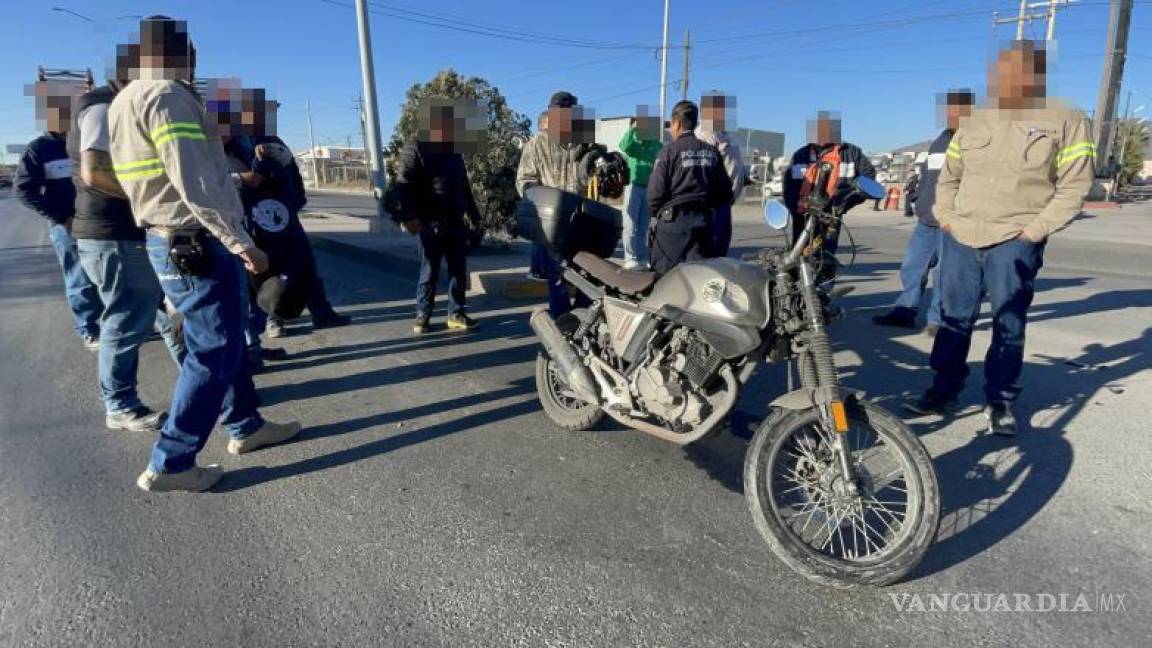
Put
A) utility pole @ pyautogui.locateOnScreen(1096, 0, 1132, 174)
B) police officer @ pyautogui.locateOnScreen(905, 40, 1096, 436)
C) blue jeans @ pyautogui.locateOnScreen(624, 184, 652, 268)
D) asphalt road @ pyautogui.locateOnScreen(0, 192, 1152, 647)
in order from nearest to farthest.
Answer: asphalt road @ pyautogui.locateOnScreen(0, 192, 1152, 647) → police officer @ pyautogui.locateOnScreen(905, 40, 1096, 436) → blue jeans @ pyautogui.locateOnScreen(624, 184, 652, 268) → utility pole @ pyautogui.locateOnScreen(1096, 0, 1132, 174)

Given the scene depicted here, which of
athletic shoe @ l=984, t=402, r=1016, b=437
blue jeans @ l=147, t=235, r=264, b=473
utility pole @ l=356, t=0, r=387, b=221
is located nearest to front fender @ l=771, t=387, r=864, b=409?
athletic shoe @ l=984, t=402, r=1016, b=437

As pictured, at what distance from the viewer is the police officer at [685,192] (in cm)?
443

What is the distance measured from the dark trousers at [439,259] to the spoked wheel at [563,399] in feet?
6.68

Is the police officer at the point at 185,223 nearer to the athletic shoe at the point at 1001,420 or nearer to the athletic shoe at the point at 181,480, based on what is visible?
the athletic shoe at the point at 181,480

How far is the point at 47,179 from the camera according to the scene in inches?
183

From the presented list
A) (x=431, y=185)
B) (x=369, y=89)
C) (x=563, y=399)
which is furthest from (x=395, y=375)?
(x=369, y=89)

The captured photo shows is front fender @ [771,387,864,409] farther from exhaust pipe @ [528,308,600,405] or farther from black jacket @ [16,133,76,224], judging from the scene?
black jacket @ [16,133,76,224]

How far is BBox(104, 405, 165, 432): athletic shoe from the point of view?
366 cm

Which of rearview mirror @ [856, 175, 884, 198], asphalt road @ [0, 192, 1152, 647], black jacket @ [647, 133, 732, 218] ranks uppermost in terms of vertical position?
black jacket @ [647, 133, 732, 218]

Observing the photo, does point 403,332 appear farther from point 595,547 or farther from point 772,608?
point 772,608

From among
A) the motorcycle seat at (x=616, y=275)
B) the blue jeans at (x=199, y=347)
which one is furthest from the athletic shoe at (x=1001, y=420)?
the blue jeans at (x=199, y=347)

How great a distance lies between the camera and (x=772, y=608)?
221 centimetres

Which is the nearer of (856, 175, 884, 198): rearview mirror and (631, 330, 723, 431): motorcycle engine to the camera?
(856, 175, 884, 198): rearview mirror

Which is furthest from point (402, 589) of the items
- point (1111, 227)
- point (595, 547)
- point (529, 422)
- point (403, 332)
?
point (1111, 227)
